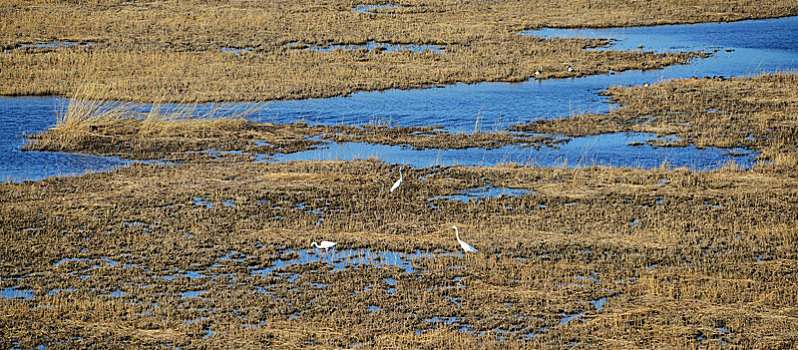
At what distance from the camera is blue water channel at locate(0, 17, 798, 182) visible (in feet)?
88.6

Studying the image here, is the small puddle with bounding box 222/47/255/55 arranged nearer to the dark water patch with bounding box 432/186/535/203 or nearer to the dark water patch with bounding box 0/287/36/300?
the dark water patch with bounding box 432/186/535/203

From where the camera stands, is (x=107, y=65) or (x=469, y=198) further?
(x=107, y=65)

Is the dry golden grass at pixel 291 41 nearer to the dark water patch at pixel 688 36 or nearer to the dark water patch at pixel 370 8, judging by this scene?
the dark water patch at pixel 370 8

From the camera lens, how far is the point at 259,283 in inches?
679

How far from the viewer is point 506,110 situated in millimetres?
34094

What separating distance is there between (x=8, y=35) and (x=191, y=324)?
40.7 metres

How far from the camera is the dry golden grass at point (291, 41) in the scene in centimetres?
3916

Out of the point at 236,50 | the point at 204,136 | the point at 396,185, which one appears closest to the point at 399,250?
the point at 396,185

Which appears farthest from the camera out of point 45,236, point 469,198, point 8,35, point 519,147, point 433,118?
point 8,35

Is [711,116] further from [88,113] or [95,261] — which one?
[95,261]

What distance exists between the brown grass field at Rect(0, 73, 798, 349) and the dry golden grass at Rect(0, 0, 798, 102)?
13.6 m

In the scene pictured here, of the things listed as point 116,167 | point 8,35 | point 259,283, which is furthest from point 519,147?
point 8,35

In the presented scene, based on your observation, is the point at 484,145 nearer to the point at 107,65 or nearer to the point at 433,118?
the point at 433,118

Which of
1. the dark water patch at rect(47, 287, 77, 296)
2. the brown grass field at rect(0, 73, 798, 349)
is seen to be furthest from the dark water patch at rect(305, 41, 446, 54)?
the dark water patch at rect(47, 287, 77, 296)
